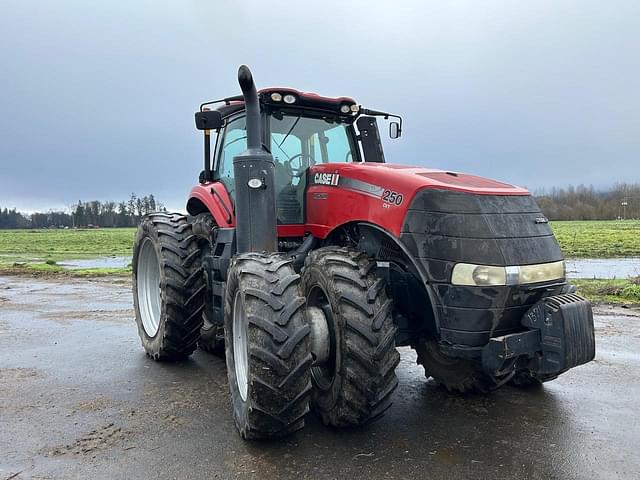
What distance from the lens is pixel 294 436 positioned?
12.7 feet

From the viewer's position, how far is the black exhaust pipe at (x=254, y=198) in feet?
14.7

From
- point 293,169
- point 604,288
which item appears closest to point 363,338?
point 293,169

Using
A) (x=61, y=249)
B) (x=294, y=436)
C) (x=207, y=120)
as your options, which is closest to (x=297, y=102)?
(x=207, y=120)

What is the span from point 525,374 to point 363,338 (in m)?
2.18

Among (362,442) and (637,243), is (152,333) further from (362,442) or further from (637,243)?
(637,243)

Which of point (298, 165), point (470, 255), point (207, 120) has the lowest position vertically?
point (470, 255)

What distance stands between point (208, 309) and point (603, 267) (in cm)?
1447

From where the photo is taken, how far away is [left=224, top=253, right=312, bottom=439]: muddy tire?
3.43m

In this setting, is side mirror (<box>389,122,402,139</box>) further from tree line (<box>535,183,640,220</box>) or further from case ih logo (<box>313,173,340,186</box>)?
tree line (<box>535,183,640,220</box>)

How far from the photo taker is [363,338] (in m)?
3.54

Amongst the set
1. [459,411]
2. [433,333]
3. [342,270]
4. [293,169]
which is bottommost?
[459,411]

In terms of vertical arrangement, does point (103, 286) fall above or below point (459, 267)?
below

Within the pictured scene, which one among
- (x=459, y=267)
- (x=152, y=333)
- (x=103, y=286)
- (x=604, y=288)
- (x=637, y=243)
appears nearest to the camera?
(x=459, y=267)

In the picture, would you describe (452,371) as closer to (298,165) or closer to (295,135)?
(298,165)
